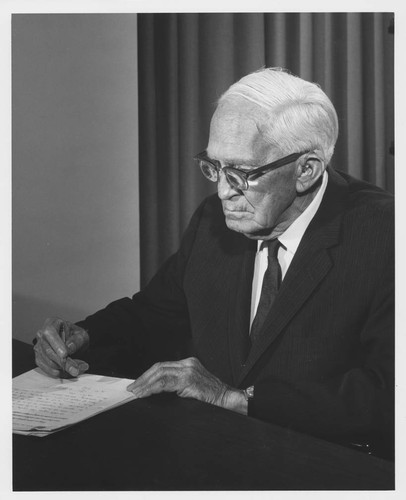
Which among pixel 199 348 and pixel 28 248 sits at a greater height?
pixel 28 248

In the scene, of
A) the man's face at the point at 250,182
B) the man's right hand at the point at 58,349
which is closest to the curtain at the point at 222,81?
the man's face at the point at 250,182

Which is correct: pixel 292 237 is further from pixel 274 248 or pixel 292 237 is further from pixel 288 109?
pixel 288 109

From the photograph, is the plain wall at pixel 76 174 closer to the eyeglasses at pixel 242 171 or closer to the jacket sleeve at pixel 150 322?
the jacket sleeve at pixel 150 322

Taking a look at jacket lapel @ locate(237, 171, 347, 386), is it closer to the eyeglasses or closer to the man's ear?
the man's ear

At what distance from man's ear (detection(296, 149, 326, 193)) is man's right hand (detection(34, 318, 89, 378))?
83cm

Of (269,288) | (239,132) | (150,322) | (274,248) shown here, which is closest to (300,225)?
(274,248)

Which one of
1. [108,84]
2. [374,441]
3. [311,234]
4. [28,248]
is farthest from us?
[108,84]

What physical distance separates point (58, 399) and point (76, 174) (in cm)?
123

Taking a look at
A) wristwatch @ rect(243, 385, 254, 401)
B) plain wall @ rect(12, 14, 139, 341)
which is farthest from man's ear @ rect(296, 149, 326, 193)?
plain wall @ rect(12, 14, 139, 341)

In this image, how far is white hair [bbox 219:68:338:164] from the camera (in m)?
1.71

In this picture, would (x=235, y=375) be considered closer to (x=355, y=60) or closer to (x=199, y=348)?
(x=199, y=348)

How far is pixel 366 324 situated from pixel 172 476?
30.9 inches
